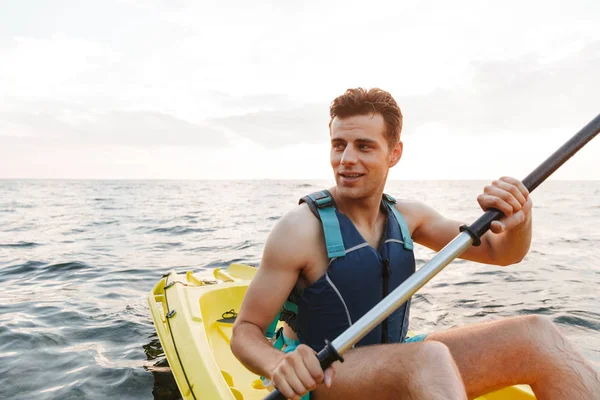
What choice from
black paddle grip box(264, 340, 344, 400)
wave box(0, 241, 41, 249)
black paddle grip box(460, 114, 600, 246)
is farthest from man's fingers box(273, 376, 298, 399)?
wave box(0, 241, 41, 249)

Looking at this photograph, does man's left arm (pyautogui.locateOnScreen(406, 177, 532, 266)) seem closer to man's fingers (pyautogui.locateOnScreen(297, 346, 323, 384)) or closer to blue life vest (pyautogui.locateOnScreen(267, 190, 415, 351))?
blue life vest (pyautogui.locateOnScreen(267, 190, 415, 351))

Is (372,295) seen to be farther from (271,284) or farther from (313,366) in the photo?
(313,366)

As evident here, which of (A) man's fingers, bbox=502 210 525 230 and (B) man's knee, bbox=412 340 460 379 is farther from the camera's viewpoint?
(A) man's fingers, bbox=502 210 525 230

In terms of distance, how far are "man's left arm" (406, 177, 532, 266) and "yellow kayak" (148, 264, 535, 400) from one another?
0.93m

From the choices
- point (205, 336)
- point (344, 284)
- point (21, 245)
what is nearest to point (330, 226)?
point (344, 284)

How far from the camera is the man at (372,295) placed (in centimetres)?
203

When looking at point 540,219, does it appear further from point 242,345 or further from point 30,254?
point 242,345

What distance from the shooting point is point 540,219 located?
19.0m

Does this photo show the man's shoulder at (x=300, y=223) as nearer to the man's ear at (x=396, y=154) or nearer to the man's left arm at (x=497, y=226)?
the man's ear at (x=396, y=154)

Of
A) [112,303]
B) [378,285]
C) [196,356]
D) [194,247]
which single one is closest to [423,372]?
[378,285]

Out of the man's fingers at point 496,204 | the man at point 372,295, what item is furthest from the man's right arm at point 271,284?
the man's fingers at point 496,204

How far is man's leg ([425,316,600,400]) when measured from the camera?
2.11 m

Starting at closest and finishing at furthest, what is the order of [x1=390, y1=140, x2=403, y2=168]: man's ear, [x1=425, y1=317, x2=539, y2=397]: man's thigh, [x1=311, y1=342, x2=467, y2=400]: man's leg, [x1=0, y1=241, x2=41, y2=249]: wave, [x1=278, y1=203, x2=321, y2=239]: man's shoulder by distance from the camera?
[x1=311, y1=342, x2=467, y2=400]: man's leg
[x1=425, y1=317, x2=539, y2=397]: man's thigh
[x1=278, y1=203, x2=321, y2=239]: man's shoulder
[x1=390, y1=140, x2=403, y2=168]: man's ear
[x1=0, y1=241, x2=41, y2=249]: wave

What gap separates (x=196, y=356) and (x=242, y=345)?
1325 millimetres
